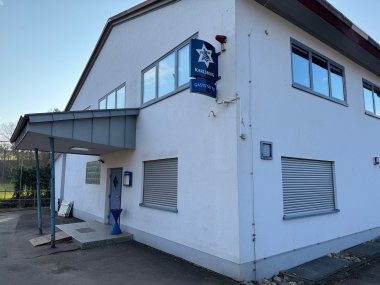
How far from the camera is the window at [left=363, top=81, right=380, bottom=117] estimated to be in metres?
10.1

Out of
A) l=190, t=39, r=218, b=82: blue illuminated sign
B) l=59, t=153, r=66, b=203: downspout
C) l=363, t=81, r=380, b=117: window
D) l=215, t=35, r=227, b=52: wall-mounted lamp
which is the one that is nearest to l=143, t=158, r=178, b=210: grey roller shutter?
l=190, t=39, r=218, b=82: blue illuminated sign

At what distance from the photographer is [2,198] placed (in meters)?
21.1

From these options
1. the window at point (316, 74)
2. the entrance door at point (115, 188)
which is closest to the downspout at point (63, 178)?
the entrance door at point (115, 188)

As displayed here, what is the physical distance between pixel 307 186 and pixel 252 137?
2.44 m

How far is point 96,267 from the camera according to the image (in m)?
6.29

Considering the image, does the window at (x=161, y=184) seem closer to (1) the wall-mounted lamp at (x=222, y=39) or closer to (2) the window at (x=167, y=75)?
(2) the window at (x=167, y=75)

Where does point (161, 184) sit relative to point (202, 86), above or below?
below

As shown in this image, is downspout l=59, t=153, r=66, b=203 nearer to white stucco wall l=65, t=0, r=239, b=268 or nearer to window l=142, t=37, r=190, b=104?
white stucco wall l=65, t=0, r=239, b=268

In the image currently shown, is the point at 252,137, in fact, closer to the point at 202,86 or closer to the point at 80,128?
the point at 202,86

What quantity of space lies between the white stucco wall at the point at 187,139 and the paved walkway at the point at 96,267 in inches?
21.3

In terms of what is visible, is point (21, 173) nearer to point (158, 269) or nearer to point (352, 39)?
point (158, 269)

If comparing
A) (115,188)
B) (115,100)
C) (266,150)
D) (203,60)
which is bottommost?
(115,188)

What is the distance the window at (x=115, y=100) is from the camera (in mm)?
10984

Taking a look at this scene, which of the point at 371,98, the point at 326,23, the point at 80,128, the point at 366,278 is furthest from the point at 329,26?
the point at 80,128
